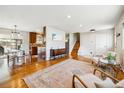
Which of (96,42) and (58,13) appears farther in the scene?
(96,42)

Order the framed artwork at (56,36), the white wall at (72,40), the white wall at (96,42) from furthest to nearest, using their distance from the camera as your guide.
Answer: the white wall at (72,40) < the white wall at (96,42) < the framed artwork at (56,36)

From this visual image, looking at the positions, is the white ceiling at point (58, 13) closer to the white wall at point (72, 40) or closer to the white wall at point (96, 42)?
the white wall at point (96, 42)

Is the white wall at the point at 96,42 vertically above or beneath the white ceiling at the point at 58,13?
beneath

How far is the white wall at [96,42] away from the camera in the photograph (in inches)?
328

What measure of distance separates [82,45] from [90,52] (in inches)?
43.5

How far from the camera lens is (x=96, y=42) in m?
8.91

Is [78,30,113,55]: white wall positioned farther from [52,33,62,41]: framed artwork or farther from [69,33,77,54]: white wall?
[52,33,62,41]: framed artwork

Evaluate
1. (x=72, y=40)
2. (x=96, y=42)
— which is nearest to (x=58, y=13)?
(x=96, y=42)

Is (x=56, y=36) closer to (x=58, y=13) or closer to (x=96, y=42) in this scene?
(x=96, y=42)

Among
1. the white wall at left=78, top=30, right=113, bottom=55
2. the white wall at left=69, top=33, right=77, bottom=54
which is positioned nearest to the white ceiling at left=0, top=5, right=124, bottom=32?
the white wall at left=78, top=30, right=113, bottom=55

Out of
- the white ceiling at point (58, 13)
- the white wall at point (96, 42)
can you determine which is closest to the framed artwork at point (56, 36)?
the white ceiling at point (58, 13)

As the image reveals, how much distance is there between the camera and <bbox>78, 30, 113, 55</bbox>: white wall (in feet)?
27.3
